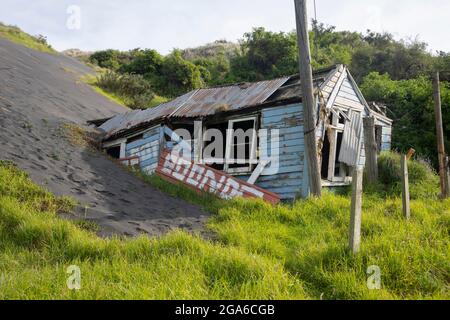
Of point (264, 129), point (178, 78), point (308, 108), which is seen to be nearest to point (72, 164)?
point (264, 129)

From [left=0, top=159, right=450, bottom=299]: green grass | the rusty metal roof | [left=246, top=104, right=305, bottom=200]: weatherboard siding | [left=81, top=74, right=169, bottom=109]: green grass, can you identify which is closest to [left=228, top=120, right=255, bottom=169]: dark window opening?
[left=246, top=104, right=305, bottom=200]: weatherboard siding

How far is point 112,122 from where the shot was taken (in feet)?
51.9

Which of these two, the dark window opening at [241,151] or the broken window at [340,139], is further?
the broken window at [340,139]

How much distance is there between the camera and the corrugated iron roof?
38.4 ft

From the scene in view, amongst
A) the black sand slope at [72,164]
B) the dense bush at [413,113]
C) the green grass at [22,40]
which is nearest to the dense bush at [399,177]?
the dense bush at [413,113]

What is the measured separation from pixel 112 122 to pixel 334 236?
1155 cm

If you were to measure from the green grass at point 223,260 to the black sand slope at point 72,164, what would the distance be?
2.81 ft

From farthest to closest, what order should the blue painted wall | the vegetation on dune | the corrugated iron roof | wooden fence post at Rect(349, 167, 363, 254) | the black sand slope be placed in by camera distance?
the vegetation on dune → the corrugated iron roof → the blue painted wall → the black sand slope → wooden fence post at Rect(349, 167, 363, 254)

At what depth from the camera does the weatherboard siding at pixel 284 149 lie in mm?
10656

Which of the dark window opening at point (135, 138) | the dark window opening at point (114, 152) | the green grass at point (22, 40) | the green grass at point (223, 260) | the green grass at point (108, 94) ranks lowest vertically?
the green grass at point (223, 260)

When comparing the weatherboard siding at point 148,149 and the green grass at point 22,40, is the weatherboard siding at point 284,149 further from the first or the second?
the green grass at point 22,40

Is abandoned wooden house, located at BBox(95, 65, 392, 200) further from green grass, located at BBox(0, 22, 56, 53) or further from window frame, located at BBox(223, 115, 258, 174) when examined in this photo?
green grass, located at BBox(0, 22, 56, 53)
